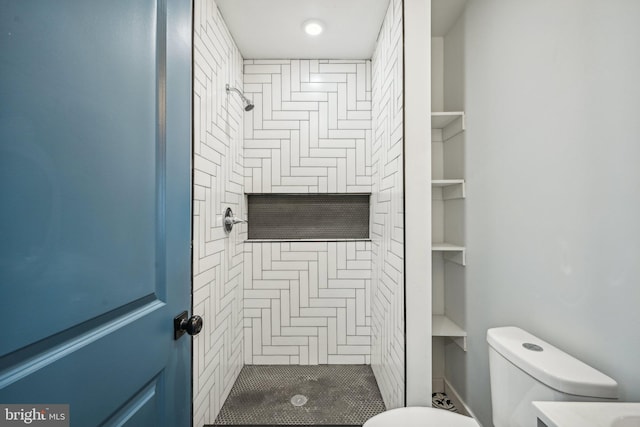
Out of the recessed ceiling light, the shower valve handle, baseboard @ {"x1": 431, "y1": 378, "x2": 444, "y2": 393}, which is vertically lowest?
baseboard @ {"x1": 431, "y1": 378, "x2": 444, "y2": 393}

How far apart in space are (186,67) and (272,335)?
6.07 feet

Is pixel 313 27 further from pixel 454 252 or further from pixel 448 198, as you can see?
→ pixel 454 252

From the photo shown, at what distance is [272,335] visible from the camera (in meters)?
2.16

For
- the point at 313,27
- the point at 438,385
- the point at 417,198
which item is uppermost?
the point at 313,27

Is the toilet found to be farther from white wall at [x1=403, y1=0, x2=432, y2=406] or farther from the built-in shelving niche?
the built-in shelving niche

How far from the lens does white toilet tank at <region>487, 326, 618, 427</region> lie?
87cm

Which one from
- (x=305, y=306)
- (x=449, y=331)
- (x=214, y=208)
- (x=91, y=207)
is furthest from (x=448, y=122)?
(x=91, y=207)

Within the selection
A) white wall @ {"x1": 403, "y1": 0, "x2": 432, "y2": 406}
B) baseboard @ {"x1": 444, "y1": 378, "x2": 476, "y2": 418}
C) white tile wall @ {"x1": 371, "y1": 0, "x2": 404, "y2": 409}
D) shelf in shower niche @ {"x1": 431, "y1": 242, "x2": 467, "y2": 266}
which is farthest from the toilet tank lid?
baseboard @ {"x1": 444, "y1": 378, "x2": 476, "y2": 418}

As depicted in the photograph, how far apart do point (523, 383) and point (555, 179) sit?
76 centimetres

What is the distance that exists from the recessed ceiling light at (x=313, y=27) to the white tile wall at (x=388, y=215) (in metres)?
0.38

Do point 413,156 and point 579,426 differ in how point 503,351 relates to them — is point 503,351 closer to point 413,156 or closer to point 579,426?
point 579,426

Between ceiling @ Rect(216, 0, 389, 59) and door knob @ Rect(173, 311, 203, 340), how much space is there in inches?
64.5

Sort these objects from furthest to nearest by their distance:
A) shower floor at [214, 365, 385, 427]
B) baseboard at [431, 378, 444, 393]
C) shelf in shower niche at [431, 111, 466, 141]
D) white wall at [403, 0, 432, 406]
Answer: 1. baseboard at [431, 378, 444, 393]
2. shelf in shower niche at [431, 111, 466, 141]
3. shower floor at [214, 365, 385, 427]
4. white wall at [403, 0, 432, 406]

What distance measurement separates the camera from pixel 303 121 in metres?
2.17
